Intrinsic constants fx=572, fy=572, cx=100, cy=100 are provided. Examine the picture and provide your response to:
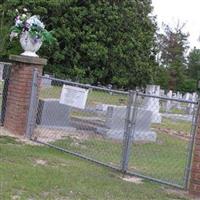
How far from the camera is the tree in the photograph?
71.8m

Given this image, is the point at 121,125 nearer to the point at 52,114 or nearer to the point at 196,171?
the point at 52,114

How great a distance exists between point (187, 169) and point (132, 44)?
4330cm

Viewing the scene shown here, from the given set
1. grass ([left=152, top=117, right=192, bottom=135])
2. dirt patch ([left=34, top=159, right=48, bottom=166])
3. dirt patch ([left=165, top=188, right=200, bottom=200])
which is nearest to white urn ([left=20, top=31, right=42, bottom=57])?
dirt patch ([left=34, top=159, right=48, bottom=166])

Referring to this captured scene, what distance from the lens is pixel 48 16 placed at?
159ft

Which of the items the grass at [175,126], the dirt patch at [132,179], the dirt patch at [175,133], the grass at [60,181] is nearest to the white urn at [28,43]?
the grass at [60,181]

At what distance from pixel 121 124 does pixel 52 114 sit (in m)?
1.87

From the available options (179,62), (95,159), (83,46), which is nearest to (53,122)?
(95,159)

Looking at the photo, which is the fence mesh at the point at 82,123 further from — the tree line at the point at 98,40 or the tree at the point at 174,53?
the tree at the point at 174,53

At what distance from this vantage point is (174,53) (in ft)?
248

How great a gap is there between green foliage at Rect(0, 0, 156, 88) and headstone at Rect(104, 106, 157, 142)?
102ft

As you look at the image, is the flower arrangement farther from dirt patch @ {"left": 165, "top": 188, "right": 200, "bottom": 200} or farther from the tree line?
the tree line

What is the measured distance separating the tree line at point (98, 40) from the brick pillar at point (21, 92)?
31031 millimetres

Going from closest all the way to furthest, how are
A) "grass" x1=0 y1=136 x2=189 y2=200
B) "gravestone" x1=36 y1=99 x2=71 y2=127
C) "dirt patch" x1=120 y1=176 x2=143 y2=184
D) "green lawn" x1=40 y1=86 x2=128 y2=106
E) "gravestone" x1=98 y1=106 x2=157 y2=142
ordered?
"grass" x1=0 y1=136 x2=189 y2=200
"dirt patch" x1=120 y1=176 x2=143 y2=184
"green lawn" x1=40 y1=86 x2=128 y2=106
"gravestone" x1=36 y1=99 x2=71 y2=127
"gravestone" x1=98 y1=106 x2=157 y2=142

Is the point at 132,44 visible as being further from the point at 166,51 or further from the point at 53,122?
the point at 53,122
